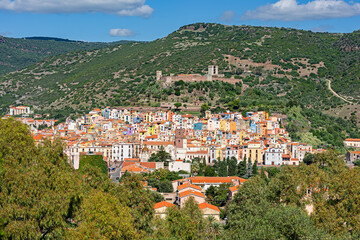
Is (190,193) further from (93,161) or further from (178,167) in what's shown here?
(93,161)

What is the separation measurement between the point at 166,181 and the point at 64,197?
1564 centimetres

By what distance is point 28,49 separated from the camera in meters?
163

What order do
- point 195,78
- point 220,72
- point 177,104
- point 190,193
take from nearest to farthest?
1. point 190,193
2. point 177,104
3. point 195,78
4. point 220,72

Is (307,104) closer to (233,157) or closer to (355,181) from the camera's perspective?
(233,157)

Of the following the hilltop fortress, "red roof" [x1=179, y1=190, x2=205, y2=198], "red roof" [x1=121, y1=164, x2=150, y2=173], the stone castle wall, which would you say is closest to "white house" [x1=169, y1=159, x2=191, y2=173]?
"red roof" [x1=121, y1=164, x2=150, y2=173]

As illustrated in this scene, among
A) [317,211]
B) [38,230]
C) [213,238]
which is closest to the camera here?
[38,230]

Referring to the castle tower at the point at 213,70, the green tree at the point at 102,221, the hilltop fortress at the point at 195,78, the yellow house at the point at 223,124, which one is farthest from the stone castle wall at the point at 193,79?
the green tree at the point at 102,221

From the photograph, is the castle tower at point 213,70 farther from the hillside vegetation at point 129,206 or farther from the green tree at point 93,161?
the hillside vegetation at point 129,206

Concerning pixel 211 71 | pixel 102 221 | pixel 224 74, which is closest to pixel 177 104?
pixel 211 71

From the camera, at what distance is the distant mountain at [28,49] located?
142500 mm

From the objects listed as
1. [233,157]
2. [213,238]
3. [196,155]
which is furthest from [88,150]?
[213,238]

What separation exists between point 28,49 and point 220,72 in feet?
355

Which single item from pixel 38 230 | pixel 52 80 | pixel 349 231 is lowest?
pixel 349 231

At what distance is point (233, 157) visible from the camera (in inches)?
1602
